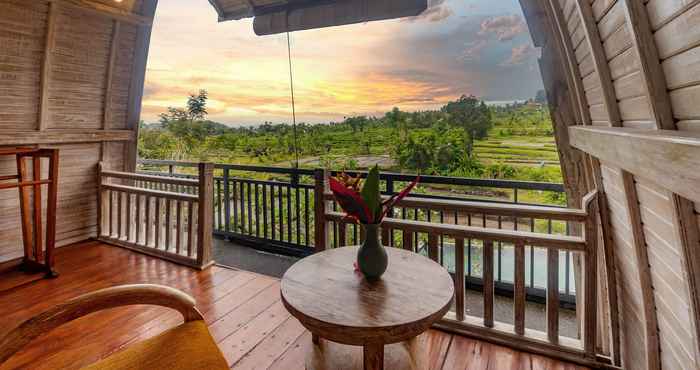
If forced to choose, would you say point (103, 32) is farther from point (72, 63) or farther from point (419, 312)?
point (419, 312)

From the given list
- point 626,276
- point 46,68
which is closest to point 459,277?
point 626,276

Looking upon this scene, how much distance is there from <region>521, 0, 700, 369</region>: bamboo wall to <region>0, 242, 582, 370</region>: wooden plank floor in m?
0.57

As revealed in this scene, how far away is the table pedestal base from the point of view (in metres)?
1.50

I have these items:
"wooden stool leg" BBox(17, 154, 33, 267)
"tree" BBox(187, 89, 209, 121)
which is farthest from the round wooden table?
"tree" BBox(187, 89, 209, 121)

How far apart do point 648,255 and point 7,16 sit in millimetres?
4628

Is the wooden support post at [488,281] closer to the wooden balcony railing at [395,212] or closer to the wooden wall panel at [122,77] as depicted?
the wooden balcony railing at [395,212]

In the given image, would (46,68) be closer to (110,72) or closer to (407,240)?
A: (110,72)

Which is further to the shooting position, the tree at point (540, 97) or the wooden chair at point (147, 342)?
the tree at point (540, 97)

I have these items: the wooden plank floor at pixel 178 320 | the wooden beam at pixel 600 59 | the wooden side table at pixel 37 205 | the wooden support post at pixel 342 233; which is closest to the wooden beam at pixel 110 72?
the wooden side table at pixel 37 205

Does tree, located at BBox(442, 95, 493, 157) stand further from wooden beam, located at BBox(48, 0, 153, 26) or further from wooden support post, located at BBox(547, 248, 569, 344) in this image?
wooden beam, located at BBox(48, 0, 153, 26)

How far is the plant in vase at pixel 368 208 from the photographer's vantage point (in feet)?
4.56

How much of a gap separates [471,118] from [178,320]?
287 centimetres

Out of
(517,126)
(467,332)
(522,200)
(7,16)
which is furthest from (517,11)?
(7,16)

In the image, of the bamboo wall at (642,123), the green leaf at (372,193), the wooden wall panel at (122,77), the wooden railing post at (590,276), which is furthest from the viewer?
the wooden wall panel at (122,77)
